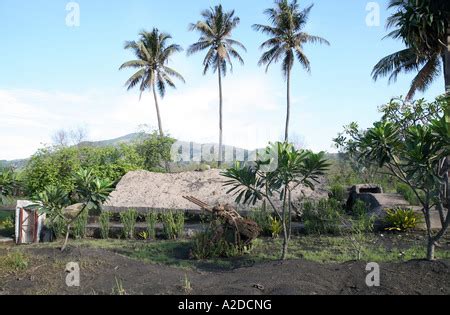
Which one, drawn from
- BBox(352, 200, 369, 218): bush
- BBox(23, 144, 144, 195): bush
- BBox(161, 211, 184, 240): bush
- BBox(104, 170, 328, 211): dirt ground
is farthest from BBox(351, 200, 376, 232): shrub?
BBox(23, 144, 144, 195): bush

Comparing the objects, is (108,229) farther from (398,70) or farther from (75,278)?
(398,70)

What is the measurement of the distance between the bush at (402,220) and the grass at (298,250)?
1.21ft

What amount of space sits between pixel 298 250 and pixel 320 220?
79.5 inches

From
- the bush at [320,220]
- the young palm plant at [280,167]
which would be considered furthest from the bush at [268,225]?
the young palm plant at [280,167]

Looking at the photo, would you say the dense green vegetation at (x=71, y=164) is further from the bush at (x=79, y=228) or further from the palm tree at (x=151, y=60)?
the palm tree at (x=151, y=60)

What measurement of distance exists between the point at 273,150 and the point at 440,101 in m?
2.92

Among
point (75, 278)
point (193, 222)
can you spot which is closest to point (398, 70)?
point (193, 222)

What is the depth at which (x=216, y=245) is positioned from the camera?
316 inches

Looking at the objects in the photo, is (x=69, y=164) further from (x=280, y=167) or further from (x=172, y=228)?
(x=280, y=167)

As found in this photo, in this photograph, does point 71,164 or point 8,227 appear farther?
point 71,164

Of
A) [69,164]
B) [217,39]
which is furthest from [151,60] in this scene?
[69,164]

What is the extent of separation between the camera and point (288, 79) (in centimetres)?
3197

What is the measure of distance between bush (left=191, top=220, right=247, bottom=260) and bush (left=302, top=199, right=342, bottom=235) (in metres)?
2.50

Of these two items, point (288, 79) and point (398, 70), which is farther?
point (288, 79)
